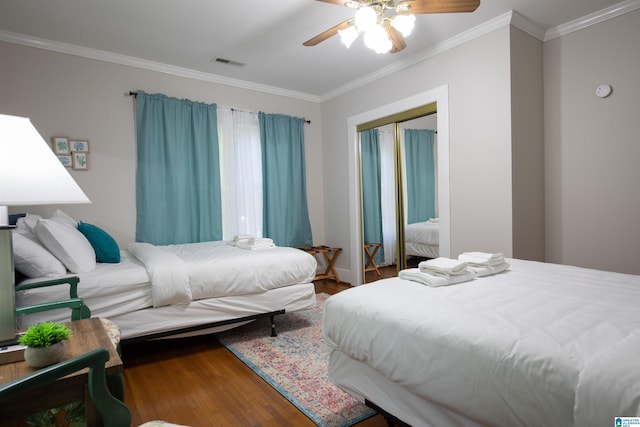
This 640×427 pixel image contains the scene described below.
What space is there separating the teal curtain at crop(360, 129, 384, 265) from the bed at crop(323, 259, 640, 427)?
2.62 metres

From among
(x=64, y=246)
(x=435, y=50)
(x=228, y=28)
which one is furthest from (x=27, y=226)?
(x=435, y=50)

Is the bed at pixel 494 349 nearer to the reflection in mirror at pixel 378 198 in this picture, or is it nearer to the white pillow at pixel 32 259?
the white pillow at pixel 32 259

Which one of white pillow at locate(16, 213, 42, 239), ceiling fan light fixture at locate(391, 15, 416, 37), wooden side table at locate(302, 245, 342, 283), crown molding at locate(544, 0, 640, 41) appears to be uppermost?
crown molding at locate(544, 0, 640, 41)

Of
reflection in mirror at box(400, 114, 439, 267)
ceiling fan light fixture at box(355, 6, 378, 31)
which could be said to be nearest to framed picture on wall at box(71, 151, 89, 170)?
ceiling fan light fixture at box(355, 6, 378, 31)

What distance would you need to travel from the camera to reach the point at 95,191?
11.7ft

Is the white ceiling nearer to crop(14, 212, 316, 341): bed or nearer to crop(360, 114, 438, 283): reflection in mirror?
crop(360, 114, 438, 283): reflection in mirror

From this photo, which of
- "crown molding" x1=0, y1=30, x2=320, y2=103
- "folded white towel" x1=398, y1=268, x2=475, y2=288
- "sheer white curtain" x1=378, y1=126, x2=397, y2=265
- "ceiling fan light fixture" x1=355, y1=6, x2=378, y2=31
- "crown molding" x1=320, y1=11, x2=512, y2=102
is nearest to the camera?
"folded white towel" x1=398, y1=268, x2=475, y2=288

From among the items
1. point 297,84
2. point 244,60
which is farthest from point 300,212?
point 244,60

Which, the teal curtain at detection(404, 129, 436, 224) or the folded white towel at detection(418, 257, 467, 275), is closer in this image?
the folded white towel at detection(418, 257, 467, 275)

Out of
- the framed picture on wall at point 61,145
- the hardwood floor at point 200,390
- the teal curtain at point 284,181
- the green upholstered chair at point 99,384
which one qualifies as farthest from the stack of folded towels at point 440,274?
the framed picture on wall at point 61,145

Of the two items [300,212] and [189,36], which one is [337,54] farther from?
[300,212]

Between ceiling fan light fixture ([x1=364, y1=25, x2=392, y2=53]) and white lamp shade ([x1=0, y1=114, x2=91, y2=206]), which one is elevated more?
ceiling fan light fixture ([x1=364, y1=25, x2=392, y2=53])

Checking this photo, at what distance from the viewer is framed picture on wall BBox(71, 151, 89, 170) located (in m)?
3.46

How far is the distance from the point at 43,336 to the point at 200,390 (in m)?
1.34
